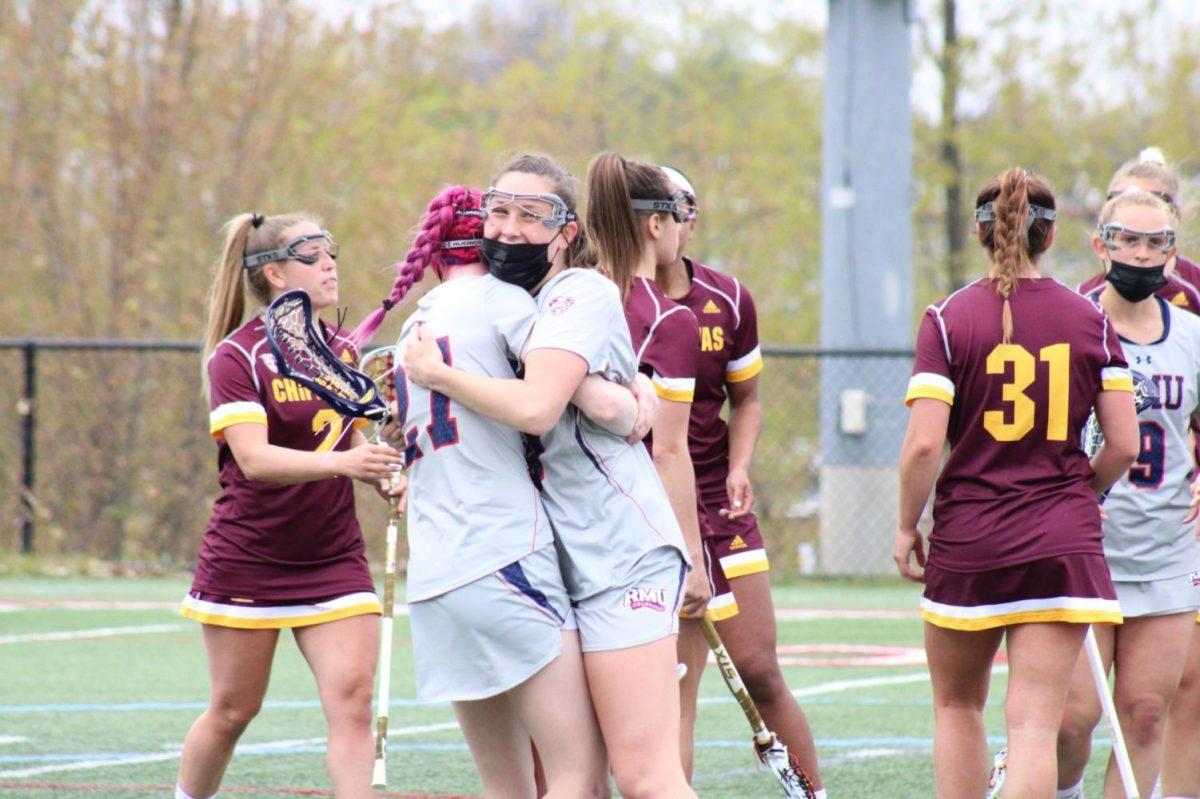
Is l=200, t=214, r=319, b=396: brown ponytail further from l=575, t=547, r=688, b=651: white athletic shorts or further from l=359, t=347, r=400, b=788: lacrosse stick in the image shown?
l=575, t=547, r=688, b=651: white athletic shorts

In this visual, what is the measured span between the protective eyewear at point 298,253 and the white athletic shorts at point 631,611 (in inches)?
80.0

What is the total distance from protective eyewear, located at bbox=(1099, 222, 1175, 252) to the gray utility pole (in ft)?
30.4

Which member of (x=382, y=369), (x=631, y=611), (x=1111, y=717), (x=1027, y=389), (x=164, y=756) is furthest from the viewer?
(x=164, y=756)

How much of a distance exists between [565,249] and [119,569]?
1223cm

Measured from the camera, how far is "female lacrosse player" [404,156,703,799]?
3.91 meters

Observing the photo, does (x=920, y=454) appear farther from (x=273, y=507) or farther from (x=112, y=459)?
(x=112, y=459)

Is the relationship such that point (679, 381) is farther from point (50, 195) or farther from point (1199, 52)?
point (1199, 52)

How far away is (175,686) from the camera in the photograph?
909cm

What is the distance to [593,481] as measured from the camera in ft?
13.2

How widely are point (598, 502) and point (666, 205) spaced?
4.94 ft

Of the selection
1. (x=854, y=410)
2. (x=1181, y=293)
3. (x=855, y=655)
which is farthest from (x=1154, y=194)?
(x=854, y=410)

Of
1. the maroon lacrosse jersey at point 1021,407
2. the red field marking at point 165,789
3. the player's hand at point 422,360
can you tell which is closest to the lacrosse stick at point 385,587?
the player's hand at point 422,360

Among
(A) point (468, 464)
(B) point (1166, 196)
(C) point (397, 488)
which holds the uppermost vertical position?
(B) point (1166, 196)

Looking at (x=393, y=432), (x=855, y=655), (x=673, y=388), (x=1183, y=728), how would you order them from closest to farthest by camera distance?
(x=393, y=432), (x=673, y=388), (x=1183, y=728), (x=855, y=655)
